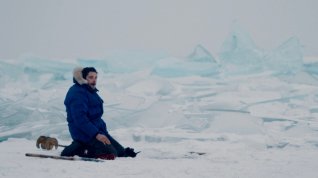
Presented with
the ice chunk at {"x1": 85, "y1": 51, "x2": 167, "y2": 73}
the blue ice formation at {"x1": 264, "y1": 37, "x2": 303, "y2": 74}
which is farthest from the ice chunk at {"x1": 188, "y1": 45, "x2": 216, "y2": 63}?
the blue ice formation at {"x1": 264, "y1": 37, "x2": 303, "y2": 74}

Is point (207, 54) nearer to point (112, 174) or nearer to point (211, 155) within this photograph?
point (211, 155)

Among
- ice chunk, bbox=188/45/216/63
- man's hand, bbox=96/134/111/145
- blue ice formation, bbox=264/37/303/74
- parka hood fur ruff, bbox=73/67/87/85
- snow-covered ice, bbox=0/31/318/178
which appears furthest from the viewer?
ice chunk, bbox=188/45/216/63

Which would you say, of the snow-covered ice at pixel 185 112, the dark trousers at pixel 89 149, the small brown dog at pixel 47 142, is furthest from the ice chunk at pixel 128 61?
the dark trousers at pixel 89 149

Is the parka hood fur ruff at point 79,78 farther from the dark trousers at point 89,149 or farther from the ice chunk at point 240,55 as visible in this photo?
the ice chunk at point 240,55

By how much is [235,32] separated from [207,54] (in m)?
0.59

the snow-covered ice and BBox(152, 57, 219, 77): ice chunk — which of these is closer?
the snow-covered ice

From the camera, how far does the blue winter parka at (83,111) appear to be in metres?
2.88

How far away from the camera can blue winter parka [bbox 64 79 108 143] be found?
288 cm

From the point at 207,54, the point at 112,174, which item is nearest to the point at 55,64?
the point at 207,54

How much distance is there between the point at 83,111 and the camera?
289 centimetres

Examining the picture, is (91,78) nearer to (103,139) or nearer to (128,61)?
(103,139)

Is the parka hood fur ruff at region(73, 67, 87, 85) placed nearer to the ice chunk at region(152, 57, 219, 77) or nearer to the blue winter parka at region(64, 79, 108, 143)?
the blue winter parka at region(64, 79, 108, 143)

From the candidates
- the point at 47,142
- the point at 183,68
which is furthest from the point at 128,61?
the point at 47,142

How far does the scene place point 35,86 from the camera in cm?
699
